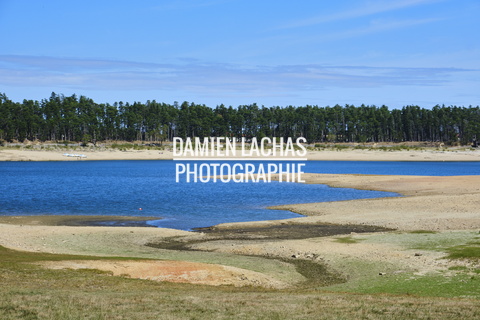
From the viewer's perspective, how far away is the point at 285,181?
Result: 86.0 meters

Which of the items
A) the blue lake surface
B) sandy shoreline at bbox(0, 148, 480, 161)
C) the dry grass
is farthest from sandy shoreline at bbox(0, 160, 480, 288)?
sandy shoreline at bbox(0, 148, 480, 161)

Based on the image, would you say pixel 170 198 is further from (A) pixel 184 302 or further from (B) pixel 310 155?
(B) pixel 310 155

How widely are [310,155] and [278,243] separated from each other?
147988mm

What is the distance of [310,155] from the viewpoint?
180000 millimetres

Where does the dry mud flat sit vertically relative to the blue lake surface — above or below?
above

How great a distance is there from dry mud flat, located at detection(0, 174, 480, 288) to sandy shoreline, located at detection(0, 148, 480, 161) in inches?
4626

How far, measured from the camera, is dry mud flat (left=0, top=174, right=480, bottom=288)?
24984mm

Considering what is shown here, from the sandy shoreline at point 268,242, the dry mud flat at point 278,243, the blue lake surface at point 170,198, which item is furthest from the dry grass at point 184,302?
the blue lake surface at point 170,198

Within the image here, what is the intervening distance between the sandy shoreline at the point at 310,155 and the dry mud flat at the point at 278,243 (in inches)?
4626

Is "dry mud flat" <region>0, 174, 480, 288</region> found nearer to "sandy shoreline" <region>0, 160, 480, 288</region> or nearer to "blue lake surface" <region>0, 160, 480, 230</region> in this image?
"sandy shoreline" <region>0, 160, 480, 288</region>

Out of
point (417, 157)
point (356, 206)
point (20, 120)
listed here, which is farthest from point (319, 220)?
point (20, 120)

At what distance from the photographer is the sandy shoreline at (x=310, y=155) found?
6452 inches

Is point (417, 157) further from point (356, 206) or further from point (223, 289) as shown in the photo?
point (223, 289)

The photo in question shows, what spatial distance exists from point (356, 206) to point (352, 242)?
19.7 m
